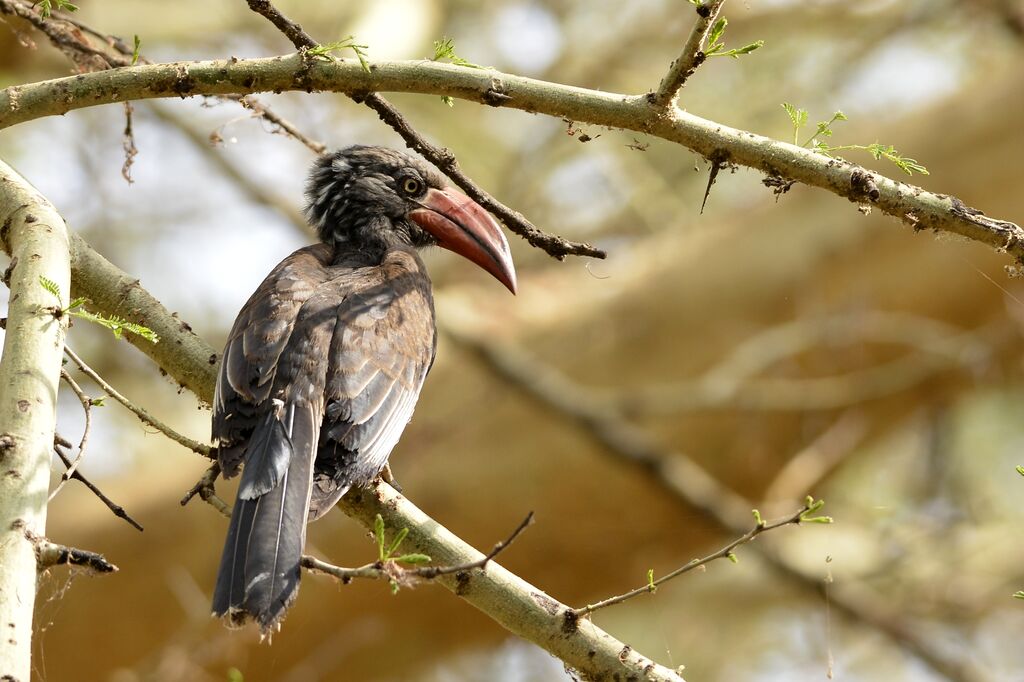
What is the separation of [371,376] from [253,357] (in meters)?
0.34

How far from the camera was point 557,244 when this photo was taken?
10.2 feet

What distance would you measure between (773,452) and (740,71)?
324cm

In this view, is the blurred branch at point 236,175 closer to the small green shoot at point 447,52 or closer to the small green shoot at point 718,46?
the small green shoot at point 447,52

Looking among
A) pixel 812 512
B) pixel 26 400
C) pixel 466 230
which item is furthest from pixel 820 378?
pixel 26 400

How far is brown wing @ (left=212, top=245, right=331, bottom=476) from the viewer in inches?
125

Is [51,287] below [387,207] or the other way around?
below

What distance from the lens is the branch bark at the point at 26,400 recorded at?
6.88ft

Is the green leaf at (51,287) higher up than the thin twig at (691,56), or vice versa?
the thin twig at (691,56)

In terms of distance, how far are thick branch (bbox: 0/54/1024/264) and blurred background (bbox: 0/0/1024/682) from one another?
3.47 meters

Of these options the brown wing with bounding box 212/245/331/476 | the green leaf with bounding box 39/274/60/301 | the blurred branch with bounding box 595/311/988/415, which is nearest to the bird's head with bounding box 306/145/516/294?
the brown wing with bounding box 212/245/331/476

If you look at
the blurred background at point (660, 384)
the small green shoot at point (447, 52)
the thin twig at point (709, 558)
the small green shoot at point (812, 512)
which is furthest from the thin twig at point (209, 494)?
the blurred background at point (660, 384)

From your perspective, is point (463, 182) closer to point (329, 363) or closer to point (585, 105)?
point (585, 105)

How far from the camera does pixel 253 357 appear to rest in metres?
3.30

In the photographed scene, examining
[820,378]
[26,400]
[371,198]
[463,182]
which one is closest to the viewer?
[26,400]
